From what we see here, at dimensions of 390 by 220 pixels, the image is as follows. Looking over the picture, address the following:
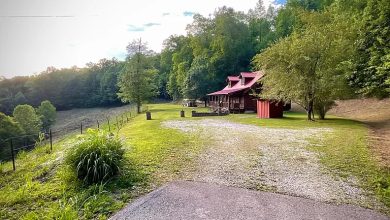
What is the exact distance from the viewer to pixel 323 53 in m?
20.9

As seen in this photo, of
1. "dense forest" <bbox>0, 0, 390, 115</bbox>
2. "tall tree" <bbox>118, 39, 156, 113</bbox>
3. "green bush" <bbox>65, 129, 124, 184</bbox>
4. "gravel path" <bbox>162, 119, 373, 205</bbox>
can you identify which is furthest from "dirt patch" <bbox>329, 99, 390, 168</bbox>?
"tall tree" <bbox>118, 39, 156, 113</bbox>

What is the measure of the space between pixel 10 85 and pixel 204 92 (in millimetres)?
64257

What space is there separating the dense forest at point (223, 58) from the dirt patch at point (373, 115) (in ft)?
4.50

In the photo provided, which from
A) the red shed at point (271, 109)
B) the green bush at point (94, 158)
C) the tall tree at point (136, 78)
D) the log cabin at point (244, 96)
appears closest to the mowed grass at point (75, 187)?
the green bush at point (94, 158)

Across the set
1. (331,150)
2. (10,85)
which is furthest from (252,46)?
(10,85)

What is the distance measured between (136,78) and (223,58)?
811 inches

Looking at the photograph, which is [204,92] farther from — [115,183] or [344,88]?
[115,183]

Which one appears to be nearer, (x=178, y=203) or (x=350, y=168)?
(x=178, y=203)

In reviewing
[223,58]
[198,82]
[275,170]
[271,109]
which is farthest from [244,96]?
[275,170]

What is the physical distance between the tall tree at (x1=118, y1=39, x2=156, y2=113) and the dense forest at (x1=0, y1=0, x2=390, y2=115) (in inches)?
37.1

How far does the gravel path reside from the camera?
6.63 metres

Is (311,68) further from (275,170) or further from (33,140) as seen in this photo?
(33,140)

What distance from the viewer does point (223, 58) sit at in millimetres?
55000

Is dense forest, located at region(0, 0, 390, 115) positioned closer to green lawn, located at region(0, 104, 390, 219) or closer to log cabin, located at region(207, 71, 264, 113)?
log cabin, located at region(207, 71, 264, 113)
